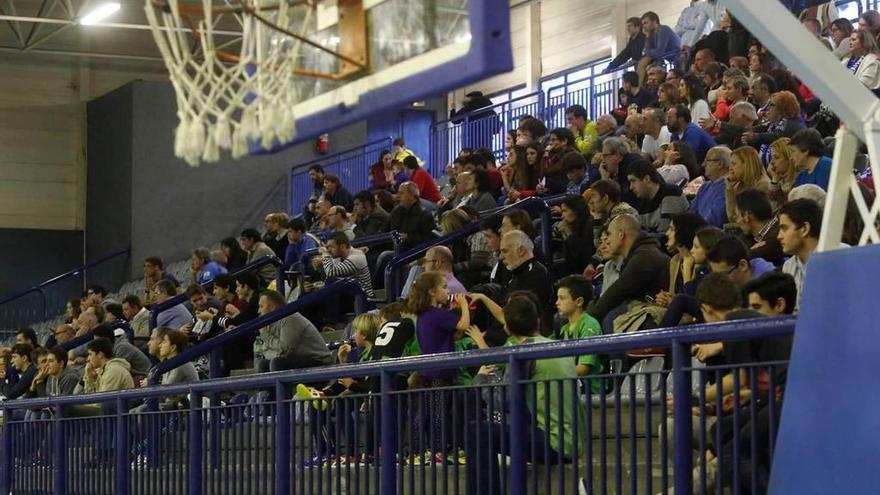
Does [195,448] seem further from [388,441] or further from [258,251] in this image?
[258,251]

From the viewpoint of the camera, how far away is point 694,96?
15.2 meters

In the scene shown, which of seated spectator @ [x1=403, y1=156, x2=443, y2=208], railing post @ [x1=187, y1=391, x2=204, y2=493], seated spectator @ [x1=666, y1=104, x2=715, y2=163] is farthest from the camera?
seated spectator @ [x1=403, y1=156, x2=443, y2=208]

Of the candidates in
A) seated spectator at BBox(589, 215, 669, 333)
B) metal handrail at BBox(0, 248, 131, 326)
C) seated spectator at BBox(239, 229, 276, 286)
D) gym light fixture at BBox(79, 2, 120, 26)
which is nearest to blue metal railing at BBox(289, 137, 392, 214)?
metal handrail at BBox(0, 248, 131, 326)

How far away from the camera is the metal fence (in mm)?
5664

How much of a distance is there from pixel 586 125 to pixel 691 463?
11.6 metres

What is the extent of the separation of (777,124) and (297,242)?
21.1ft

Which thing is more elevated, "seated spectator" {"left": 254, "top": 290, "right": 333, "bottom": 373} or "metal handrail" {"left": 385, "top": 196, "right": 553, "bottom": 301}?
"metal handrail" {"left": 385, "top": 196, "right": 553, "bottom": 301}

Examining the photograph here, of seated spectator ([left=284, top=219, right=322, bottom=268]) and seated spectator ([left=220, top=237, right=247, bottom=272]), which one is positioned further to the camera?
seated spectator ([left=220, top=237, right=247, bottom=272])

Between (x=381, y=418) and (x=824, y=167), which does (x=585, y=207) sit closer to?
(x=824, y=167)

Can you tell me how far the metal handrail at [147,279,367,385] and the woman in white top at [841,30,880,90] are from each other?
500cm

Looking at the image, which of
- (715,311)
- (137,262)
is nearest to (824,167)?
(715,311)

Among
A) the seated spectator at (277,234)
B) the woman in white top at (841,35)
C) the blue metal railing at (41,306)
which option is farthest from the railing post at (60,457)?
the blue metal railing at (41,306)

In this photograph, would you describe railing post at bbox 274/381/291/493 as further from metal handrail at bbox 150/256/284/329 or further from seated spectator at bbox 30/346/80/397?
metal handrail at bbox 150/256/284/329

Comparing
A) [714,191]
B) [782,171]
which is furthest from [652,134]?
[782,171]
